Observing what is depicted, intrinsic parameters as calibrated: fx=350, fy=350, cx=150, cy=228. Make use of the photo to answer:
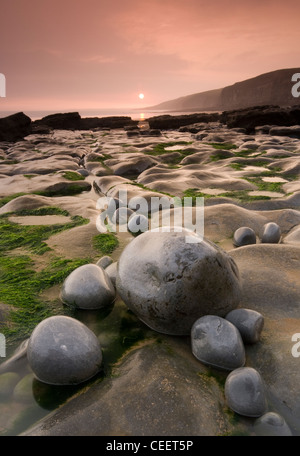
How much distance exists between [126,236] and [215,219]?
3.28 feet

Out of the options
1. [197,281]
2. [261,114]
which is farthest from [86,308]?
[261,114]

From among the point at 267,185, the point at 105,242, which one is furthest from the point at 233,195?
the point at 105,242

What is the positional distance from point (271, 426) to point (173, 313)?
72 cm

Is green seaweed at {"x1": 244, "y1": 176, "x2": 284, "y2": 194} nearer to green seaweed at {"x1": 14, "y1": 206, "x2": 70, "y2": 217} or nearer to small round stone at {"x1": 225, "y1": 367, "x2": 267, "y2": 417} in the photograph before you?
green seaweed at {"x1": 14, "y1": 206, "x2": 70, "y2": 217}

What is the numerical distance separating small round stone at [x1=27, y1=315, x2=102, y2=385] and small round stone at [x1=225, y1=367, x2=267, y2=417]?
0.66 meters

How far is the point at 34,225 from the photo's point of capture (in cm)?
411

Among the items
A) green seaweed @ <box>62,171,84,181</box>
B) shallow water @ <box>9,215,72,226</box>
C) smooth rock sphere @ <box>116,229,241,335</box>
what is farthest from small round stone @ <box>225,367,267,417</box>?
green seaweed @ <box>62,171,84,181</box>

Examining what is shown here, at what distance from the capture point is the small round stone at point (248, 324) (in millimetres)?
1896

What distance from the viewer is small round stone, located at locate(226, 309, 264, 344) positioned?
1.90 metres

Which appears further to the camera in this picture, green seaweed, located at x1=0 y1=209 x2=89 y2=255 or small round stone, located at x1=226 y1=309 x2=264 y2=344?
green seaweed, located at x1=0 y1=209 x2=89 y2=255

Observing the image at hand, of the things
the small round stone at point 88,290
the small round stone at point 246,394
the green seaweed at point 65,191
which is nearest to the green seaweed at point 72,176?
the green seaweed at point 65,191

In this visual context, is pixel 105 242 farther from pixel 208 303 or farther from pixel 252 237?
pixel 208 303

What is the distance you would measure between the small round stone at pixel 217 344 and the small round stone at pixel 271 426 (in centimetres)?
31

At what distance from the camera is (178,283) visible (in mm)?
1954
